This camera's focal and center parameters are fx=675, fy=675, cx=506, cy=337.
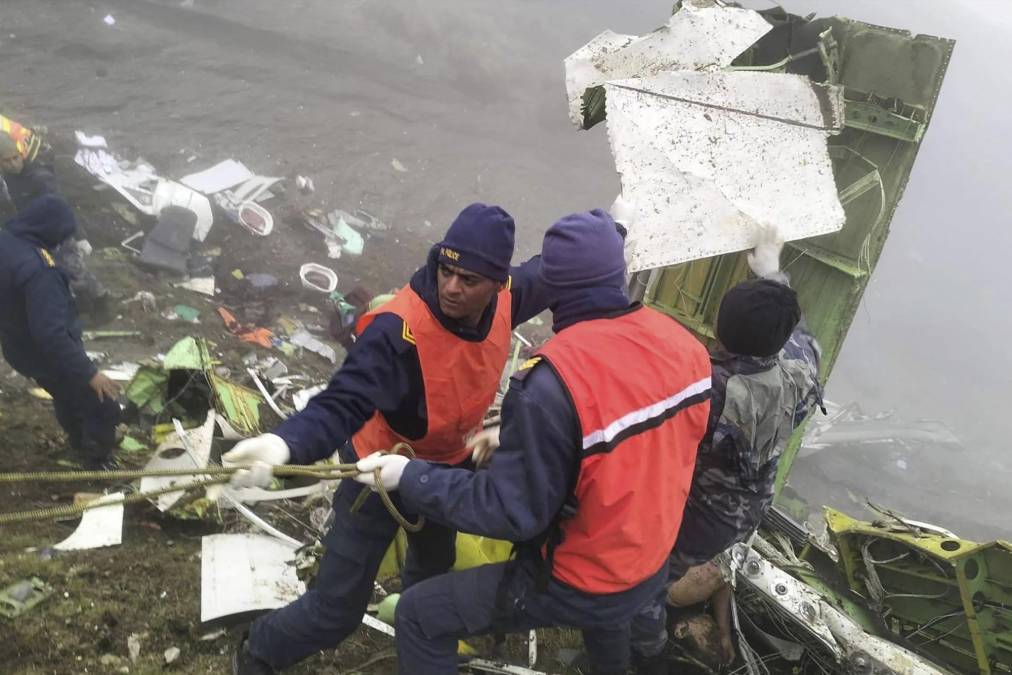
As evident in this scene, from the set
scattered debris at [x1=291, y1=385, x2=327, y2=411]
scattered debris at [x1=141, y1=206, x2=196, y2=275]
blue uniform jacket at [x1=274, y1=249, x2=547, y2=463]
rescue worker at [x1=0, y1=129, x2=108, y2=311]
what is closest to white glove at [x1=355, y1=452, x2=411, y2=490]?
blue uniform jacket at [x1=274, y1=249, x2=547, y2=463]

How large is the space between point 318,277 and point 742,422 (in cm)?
581

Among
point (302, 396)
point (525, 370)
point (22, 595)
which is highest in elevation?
point (525, 370)

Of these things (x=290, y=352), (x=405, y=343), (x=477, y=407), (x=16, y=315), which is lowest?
(x=290, y=352)

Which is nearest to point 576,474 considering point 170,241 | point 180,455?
point 180,455

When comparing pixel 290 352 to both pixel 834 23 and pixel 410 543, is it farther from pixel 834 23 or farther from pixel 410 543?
pixel 834 23

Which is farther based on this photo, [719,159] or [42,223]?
[42,223]

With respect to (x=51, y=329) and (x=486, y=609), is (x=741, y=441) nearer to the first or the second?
(x=486, y=609)

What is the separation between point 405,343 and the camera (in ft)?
6.85

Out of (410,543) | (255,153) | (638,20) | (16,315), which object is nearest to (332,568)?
(410,543)

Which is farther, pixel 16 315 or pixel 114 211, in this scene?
pixel 114 211

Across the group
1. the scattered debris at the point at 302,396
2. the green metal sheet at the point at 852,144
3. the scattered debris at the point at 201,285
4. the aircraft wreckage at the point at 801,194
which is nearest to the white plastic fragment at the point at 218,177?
the scattered debris at the point at 201,285

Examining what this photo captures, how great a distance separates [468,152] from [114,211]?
6080 millimetres

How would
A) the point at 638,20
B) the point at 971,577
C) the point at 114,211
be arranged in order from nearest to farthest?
the point at 971,577
the point at 114,211
the point at 638,20

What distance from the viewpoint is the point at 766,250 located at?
3.03 m
